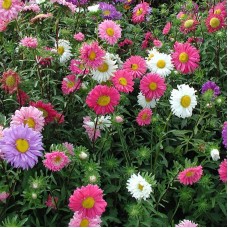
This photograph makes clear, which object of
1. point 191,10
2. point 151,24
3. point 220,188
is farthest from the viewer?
point 151,24

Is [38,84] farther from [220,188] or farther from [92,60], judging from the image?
[220,188]

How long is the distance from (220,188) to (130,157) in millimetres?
464

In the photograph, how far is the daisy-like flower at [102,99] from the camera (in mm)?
1835

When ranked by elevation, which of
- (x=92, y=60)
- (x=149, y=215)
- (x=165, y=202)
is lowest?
(x=149, y=215)

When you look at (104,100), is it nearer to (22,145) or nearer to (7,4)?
(22,145)

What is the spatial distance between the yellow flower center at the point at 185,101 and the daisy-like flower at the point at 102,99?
1.34 feet

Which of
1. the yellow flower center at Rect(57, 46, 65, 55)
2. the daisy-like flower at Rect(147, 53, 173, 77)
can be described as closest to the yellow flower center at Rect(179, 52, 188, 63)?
the daisy-like flower at Rect(147, 53, 173, 77)

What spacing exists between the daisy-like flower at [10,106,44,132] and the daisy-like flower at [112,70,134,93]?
0.44 metres

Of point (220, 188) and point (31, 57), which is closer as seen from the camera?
point (220, 188)

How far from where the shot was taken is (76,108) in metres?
2.40

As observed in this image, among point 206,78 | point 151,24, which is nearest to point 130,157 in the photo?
point 206,78

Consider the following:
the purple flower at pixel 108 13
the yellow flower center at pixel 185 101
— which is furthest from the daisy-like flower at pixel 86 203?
the purple flower at pixel 108 13

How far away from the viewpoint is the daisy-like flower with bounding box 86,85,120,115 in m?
1.83

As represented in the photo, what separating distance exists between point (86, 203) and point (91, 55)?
65cm
